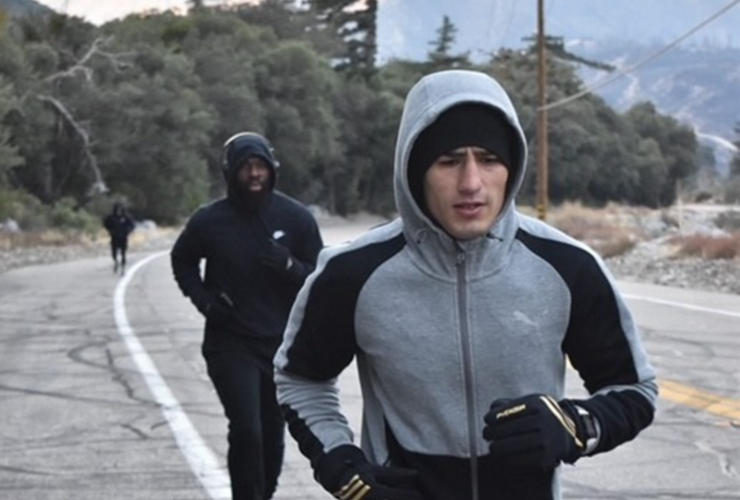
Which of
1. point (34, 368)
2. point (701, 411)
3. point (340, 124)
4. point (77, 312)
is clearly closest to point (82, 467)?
point (701, 411)

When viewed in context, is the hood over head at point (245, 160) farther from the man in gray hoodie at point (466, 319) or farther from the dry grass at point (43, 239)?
the dry grass at point (43, 239)

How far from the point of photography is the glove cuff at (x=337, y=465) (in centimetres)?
339

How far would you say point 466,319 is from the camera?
3.32m

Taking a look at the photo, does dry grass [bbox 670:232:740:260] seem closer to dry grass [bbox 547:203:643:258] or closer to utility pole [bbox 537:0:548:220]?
dry grass [bbox 547:203:643:258]

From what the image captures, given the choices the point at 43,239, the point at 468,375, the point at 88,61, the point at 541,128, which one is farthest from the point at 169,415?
the point at 88,61

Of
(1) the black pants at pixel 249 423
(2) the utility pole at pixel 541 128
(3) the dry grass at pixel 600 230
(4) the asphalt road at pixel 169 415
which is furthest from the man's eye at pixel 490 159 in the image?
(2) the utility pole at pixel 541 128

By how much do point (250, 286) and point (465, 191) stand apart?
390cm

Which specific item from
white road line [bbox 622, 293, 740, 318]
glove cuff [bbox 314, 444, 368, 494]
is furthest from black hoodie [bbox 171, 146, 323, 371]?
white road line [bbox 622, 293, 740, 318]

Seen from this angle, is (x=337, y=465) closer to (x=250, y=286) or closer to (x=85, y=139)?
(x=250, y=286)

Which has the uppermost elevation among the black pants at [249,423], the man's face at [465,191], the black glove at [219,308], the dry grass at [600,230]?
the man's face at [465,191]

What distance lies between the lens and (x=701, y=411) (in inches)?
435

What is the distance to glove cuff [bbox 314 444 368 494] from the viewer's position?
339 cm

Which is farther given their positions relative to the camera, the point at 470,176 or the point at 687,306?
the point at 687,306

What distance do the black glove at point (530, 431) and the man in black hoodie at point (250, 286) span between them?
370cm
